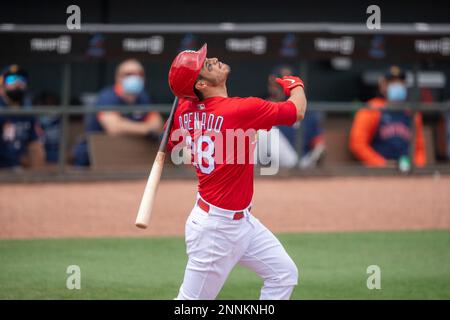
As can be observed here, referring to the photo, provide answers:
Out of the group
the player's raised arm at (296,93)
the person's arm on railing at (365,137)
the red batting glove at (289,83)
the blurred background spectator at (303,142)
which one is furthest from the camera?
the person's arm on railing at (365,137)

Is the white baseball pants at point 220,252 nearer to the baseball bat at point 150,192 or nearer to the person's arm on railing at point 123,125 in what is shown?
the baseball bat at point 150,192

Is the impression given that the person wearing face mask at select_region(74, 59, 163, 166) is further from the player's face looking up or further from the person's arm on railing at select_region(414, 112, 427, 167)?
the player's face looking up

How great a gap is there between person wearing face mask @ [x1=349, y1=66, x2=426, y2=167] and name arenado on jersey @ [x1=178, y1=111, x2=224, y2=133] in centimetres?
648

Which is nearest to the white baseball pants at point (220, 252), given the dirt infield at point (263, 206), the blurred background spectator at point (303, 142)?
the dirt infield at point (263, 206)

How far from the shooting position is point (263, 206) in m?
9.82

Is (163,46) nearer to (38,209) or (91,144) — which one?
(91,144)

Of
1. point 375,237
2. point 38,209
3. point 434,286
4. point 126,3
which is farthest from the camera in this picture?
point 126,3

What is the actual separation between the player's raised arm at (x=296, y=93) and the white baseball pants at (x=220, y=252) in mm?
607

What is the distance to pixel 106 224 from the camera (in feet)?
29.6

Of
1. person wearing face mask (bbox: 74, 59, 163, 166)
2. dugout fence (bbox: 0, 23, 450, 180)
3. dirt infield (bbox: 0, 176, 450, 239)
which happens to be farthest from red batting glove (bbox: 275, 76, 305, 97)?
person wearing face mask (bbox: 74, 59, 163, 166)

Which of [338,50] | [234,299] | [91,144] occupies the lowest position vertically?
[234,299]

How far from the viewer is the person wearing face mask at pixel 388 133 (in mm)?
11328
